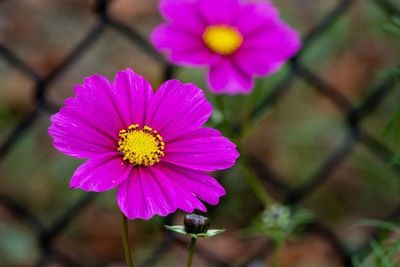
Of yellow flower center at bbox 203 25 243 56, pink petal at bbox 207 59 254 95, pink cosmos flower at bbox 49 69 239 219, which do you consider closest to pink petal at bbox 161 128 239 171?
pink cosmos flower at bbox 49 69 239 219

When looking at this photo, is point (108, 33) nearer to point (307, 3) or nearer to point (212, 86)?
point (307, 3)

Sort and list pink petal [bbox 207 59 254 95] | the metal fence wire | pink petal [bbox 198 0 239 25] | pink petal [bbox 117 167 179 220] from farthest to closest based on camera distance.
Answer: the metal fence wire → pink petal [bbox 198 0 239 25] → pink petal [bbox 207 59 254 95] → pink petal [bbox 117 167 179 220]

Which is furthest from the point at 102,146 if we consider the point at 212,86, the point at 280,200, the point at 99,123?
the point at 280,200

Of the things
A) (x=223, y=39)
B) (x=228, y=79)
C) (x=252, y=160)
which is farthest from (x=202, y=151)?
(x=252, y=160)

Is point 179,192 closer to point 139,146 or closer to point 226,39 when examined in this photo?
point 139,146

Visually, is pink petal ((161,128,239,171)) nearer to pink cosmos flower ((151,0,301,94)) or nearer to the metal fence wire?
pink cosmos flower ((151,0,301,94))

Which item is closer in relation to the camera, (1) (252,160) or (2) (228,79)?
(2) (228,79)
